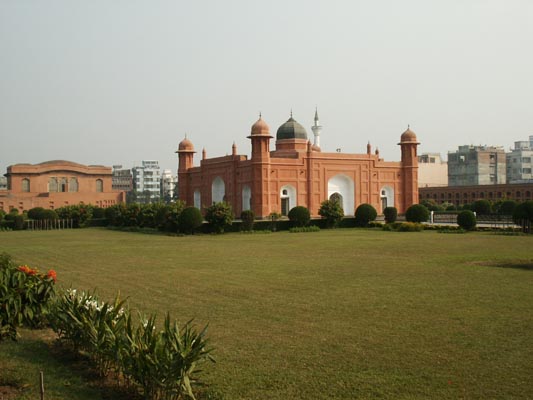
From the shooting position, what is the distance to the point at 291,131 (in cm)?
4172

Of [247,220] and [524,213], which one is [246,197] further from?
[524,213]

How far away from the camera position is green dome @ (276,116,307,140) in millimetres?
41656

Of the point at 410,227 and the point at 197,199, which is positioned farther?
the point at 197,199

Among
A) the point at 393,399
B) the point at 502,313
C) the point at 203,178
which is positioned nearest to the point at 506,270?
the point at 502,313

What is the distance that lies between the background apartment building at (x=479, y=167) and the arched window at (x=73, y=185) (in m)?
41.8

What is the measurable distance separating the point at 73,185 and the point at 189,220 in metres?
37.2

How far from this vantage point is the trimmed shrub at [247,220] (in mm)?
31234

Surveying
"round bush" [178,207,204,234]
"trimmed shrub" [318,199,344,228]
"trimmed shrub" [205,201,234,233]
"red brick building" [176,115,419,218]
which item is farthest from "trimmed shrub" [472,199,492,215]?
"round bush" [178,207,204,234]

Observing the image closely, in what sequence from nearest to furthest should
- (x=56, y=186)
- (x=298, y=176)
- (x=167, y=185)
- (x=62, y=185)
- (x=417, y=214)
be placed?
(x=417, y=214)
(x=298, y=176)
(x=56, y=186)
(x=62, y=185)
(x=167, y=185)

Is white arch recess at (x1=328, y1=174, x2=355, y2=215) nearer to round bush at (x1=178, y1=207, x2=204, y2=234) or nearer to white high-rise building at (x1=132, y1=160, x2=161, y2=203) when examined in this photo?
round bush at (x1=178, y1=207, x2=204, y2=234)

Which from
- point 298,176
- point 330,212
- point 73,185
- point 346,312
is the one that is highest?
point 73,185

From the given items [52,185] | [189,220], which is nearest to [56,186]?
[52,185]

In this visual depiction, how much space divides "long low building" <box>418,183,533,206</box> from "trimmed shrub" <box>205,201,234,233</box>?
2970 centimetres

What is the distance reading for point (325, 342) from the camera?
25.1 feet
